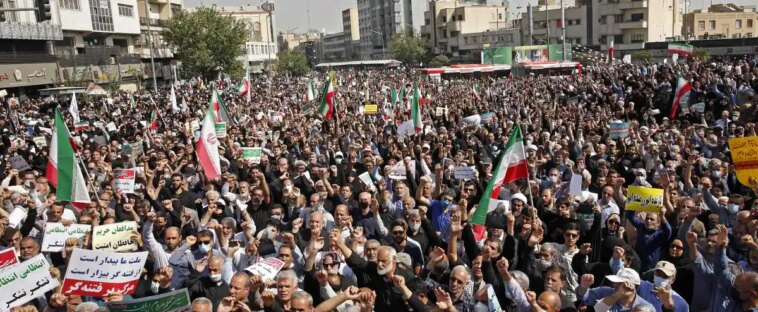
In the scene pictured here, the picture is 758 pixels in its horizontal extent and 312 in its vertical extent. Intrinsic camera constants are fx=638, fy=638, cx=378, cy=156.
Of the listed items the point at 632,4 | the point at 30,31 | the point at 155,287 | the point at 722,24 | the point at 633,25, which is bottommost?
the point at 155,287

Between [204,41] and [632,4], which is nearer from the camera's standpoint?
[204,41]

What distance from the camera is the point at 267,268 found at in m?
5.14

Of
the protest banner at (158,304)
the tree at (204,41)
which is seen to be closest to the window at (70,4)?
the tree at (204,41)

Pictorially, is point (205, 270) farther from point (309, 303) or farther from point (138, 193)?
point (138, 193)

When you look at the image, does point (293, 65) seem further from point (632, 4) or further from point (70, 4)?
point (70, 4)

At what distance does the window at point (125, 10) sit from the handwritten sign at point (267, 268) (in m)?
51.3

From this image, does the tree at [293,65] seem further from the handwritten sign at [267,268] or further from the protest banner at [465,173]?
the handwritten sign at [267,268]

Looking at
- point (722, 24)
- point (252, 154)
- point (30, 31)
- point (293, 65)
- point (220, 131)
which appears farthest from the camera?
point (293, 65)

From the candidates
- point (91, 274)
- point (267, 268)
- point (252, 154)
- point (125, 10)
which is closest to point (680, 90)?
point (252, 154)

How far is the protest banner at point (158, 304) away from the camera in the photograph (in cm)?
427

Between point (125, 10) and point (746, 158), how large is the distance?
5264 cm

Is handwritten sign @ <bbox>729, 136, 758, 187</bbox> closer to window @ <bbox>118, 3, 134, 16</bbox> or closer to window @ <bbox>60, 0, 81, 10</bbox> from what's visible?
window @ <bbox>60, 0, 81, 10</bbox>

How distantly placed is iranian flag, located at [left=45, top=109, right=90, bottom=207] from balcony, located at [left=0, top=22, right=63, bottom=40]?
107 ft

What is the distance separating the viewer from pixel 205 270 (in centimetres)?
564
